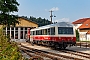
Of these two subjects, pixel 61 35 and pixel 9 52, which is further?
pixel 61 35

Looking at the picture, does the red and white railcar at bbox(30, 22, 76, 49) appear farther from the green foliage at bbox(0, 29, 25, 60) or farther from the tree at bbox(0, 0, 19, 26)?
the green foliage at bbox(0, 29, 25, 60)

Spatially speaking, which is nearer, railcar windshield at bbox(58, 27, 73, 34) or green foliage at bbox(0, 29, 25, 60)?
green foliage at bbox(0, 29, 25, 60)

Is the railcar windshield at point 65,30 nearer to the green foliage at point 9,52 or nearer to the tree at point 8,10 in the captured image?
the tree at point 8,10

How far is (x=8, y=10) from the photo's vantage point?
933 inches

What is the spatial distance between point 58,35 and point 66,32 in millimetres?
930

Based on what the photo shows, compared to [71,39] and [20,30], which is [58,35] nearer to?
[71,39]

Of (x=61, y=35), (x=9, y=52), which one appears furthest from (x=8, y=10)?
(x=9, y=52)

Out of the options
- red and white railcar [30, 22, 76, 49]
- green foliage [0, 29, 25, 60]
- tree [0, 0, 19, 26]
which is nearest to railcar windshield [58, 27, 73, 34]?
red and white railcar [30, 22, 76, 49]

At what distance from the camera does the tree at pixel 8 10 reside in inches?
931

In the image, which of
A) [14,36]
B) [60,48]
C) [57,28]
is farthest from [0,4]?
[14,36]

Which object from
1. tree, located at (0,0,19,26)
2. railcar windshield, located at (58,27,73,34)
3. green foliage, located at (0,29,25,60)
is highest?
tree, located at (0,0,19,26)

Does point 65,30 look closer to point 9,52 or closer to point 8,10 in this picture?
point 8,10

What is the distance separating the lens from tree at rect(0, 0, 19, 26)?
77.6 ft

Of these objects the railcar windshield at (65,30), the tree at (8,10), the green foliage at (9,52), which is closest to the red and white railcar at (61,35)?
the railcar windshield at (65,30)
